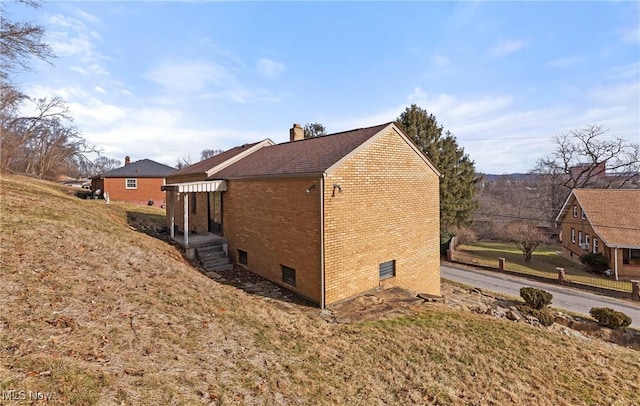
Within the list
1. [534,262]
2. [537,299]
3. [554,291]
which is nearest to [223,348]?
[537,299]

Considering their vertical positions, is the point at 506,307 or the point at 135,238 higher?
the point at 135,238

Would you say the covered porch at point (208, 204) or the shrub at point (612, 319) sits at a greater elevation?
the covered porch at point (208, 204)

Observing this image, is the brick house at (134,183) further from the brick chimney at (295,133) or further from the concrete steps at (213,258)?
the concrete steps at (213,258)

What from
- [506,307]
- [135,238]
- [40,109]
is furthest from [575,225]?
[40,109]

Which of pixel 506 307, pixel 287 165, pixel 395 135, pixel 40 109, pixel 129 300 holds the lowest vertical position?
pixel 506 307

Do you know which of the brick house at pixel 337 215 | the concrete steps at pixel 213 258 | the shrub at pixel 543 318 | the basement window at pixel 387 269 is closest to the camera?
the brick house at pixel 337 215

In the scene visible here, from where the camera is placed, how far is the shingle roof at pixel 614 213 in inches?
880

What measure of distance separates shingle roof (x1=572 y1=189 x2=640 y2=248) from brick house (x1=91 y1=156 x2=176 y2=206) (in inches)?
1524

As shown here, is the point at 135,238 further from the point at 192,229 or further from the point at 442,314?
the point at 442,314

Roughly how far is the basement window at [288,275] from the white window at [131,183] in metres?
27.7

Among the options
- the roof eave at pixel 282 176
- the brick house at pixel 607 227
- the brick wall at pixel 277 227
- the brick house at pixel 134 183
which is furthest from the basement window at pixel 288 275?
the brick house at pixel 134 183

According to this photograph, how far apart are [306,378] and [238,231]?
8421 millimetres

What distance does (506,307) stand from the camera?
46.3 feet

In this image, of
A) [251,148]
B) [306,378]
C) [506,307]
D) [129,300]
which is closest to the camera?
[306,378]
